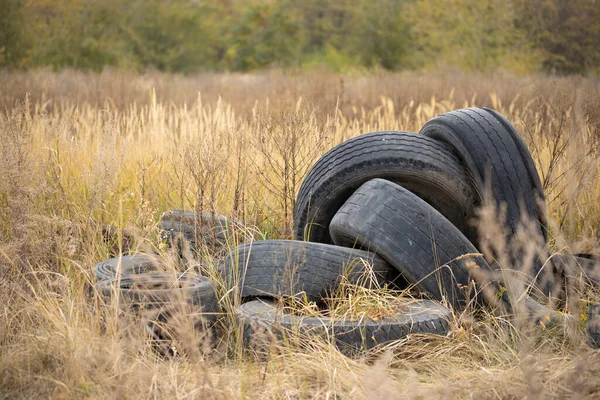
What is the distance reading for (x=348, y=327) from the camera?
306 centimetres

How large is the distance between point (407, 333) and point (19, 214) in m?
2.59

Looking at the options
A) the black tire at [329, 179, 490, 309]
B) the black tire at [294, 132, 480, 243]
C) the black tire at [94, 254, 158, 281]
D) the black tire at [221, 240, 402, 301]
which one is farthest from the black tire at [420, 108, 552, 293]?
the black tire at [94, 254, 158, 281]

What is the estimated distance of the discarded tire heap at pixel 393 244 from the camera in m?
3.14

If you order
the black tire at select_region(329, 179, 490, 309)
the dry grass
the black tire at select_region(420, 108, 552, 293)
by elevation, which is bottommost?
the dry grass

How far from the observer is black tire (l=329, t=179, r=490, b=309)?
343 cm

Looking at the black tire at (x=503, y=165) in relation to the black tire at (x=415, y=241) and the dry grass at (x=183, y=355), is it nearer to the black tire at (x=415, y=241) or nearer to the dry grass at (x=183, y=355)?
the dry grass at (x=183, y=355)

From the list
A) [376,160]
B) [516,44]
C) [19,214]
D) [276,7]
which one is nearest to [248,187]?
[376,160]

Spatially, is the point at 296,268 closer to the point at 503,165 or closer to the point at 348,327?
the point at 348,327

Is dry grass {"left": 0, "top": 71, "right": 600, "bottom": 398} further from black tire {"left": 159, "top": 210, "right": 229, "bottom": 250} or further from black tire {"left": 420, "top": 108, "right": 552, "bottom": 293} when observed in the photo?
black tire {"left": 420, "top": 108, "right": 552, "bottom": 293}

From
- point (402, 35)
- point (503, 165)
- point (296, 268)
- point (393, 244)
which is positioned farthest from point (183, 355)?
point (402, 35)

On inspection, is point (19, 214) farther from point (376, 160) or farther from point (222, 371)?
point (376, 160)

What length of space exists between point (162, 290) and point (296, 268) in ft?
2.44

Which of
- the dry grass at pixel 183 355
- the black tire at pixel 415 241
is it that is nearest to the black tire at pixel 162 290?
the dry grass at pixel 183 355

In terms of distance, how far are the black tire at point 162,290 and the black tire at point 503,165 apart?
6.06 ft
